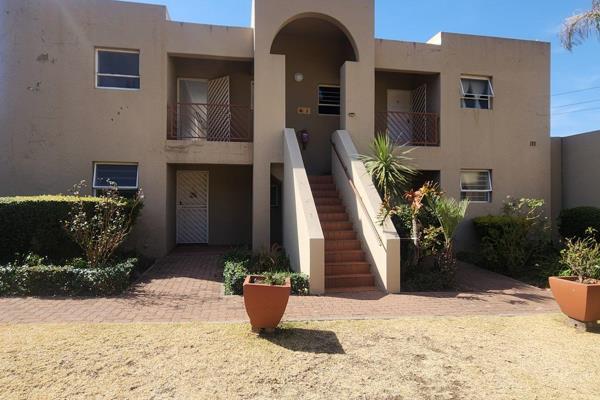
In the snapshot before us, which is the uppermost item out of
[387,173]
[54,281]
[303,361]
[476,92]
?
[476,92]

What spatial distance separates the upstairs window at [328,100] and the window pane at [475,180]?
4.27 m

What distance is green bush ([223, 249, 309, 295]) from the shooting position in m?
7.38

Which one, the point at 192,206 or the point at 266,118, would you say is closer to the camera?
the point at 266,118

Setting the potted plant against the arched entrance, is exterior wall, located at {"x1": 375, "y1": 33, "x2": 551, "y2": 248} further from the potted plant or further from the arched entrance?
the potted plant

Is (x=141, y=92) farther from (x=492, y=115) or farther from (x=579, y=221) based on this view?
(x=579, y=221)

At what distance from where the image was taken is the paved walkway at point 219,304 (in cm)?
605

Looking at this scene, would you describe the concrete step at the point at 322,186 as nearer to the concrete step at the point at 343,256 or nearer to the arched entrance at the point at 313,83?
the arched entrance at the point at 313,83

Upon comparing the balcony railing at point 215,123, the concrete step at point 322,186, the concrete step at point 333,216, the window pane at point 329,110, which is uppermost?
the window pane at point 329,110

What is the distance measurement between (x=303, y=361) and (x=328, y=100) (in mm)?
9628

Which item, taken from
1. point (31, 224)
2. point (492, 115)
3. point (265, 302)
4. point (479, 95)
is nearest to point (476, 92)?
point (479, 95)

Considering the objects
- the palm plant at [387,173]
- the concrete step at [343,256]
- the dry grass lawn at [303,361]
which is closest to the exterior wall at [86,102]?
the palm plant at [387,173]

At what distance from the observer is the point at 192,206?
13008 millimetres

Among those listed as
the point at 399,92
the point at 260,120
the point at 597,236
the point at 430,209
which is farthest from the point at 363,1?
the point at 597,236

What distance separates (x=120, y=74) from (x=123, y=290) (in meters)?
5.83
